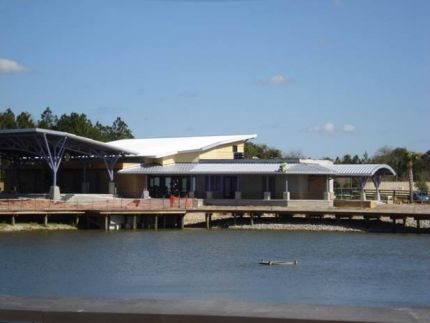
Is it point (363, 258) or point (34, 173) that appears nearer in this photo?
point (363, 258)

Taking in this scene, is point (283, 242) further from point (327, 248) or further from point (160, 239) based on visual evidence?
point (160, 239)

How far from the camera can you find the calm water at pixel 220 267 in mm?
21016

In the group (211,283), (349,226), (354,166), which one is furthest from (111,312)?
(354,166)

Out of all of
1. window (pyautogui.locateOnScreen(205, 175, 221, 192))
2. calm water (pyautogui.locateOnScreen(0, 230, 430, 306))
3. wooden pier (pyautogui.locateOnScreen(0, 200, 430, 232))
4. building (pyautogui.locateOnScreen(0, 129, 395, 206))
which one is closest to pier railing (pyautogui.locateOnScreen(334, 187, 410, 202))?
building (pyautogui.locateOnScreen(0, 129, 395, 206))

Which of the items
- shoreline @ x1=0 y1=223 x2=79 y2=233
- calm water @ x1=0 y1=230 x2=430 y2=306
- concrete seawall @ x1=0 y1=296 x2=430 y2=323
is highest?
concrete seawall @ x1=0 y1=296 x2=430 y2=323

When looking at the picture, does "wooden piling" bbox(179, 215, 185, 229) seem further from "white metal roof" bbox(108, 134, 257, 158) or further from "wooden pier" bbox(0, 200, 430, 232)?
"white metal roof" bbox(108, 134, 257, 158)

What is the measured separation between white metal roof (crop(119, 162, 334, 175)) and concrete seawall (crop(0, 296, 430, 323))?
4461 centimetres

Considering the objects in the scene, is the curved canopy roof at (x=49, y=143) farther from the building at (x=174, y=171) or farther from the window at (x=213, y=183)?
the window at (x=213, y=183)

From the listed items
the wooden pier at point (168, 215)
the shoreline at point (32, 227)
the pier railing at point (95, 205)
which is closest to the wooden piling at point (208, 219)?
the wooden pier at point (168, 215)

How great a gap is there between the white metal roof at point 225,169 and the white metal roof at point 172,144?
1343mm

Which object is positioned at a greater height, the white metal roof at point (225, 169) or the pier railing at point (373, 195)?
the white metal roof at point (225, 169)

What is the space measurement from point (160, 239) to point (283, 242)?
22.7ft

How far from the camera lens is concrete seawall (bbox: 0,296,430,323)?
268 inches

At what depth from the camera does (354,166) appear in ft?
185
